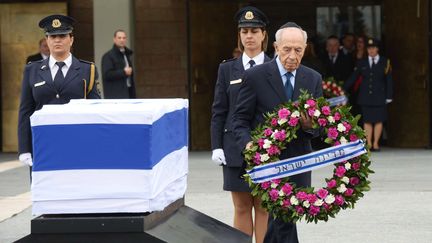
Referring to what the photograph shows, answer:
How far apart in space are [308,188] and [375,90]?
12.7 meters

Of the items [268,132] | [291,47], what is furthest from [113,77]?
[268,132]

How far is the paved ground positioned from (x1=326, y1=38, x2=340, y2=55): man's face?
2.60m

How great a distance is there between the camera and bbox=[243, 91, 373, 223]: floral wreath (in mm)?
6297

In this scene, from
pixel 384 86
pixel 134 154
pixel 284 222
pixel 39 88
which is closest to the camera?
pixel 134 154

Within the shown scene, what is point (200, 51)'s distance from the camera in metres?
19.4

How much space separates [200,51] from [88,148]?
567 inches

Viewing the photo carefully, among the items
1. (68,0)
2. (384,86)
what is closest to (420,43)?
(384,86)

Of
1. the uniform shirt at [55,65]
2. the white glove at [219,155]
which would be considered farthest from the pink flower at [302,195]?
the uniform shirt at [55,65]

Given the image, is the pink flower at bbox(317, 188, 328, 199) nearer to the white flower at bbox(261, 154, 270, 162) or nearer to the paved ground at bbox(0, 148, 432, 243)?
the white flower at bbox(261, 154, 270, 162)

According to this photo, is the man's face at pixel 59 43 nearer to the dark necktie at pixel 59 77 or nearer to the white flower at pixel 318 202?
the dark necktie at pixel 59 77

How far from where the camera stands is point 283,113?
639 cm

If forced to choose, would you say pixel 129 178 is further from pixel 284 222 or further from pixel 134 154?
pixel 284 222

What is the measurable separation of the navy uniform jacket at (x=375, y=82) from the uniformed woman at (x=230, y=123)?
10860 mm

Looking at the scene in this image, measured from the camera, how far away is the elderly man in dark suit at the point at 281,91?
673cm
